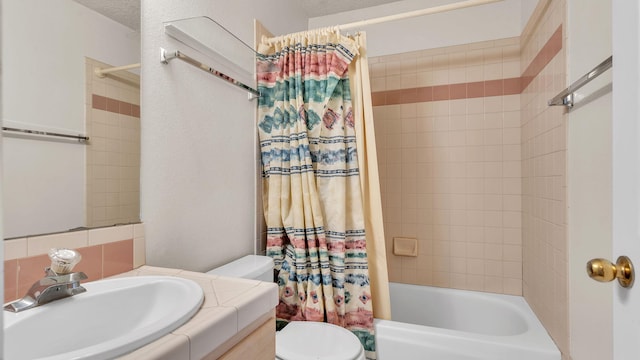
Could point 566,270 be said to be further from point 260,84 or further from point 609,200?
point 260,84

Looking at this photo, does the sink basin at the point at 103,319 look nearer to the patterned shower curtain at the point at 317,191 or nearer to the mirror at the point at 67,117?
the mirror at the point at 67,117

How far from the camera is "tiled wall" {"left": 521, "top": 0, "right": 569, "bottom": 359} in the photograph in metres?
1.34

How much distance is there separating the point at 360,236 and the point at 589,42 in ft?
3.95

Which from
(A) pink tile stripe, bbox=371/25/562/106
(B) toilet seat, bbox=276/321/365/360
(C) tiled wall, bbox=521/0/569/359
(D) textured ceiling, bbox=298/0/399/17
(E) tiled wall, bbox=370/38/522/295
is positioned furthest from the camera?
(D) textured ceiling, bbox=298/0/399/17

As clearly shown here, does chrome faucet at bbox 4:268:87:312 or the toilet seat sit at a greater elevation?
chrome faucet at bbox 4:268:87:312

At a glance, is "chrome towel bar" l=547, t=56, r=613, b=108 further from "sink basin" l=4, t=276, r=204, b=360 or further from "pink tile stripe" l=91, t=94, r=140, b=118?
"pink tile stripe" l=91, t=94, r=140, b=118

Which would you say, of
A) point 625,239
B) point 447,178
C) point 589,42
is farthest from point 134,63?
point 447,178

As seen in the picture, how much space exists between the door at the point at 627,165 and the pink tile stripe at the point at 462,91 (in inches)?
50.7

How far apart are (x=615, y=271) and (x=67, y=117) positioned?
1.32m

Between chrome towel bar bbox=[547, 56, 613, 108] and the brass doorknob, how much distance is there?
66 cm

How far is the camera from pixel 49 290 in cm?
69

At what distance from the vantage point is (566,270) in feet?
4.26

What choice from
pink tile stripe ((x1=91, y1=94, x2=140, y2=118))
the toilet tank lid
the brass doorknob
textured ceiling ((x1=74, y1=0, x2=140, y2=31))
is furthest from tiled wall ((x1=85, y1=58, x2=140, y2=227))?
the brass doorknob

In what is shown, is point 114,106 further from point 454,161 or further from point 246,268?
point 454,161
